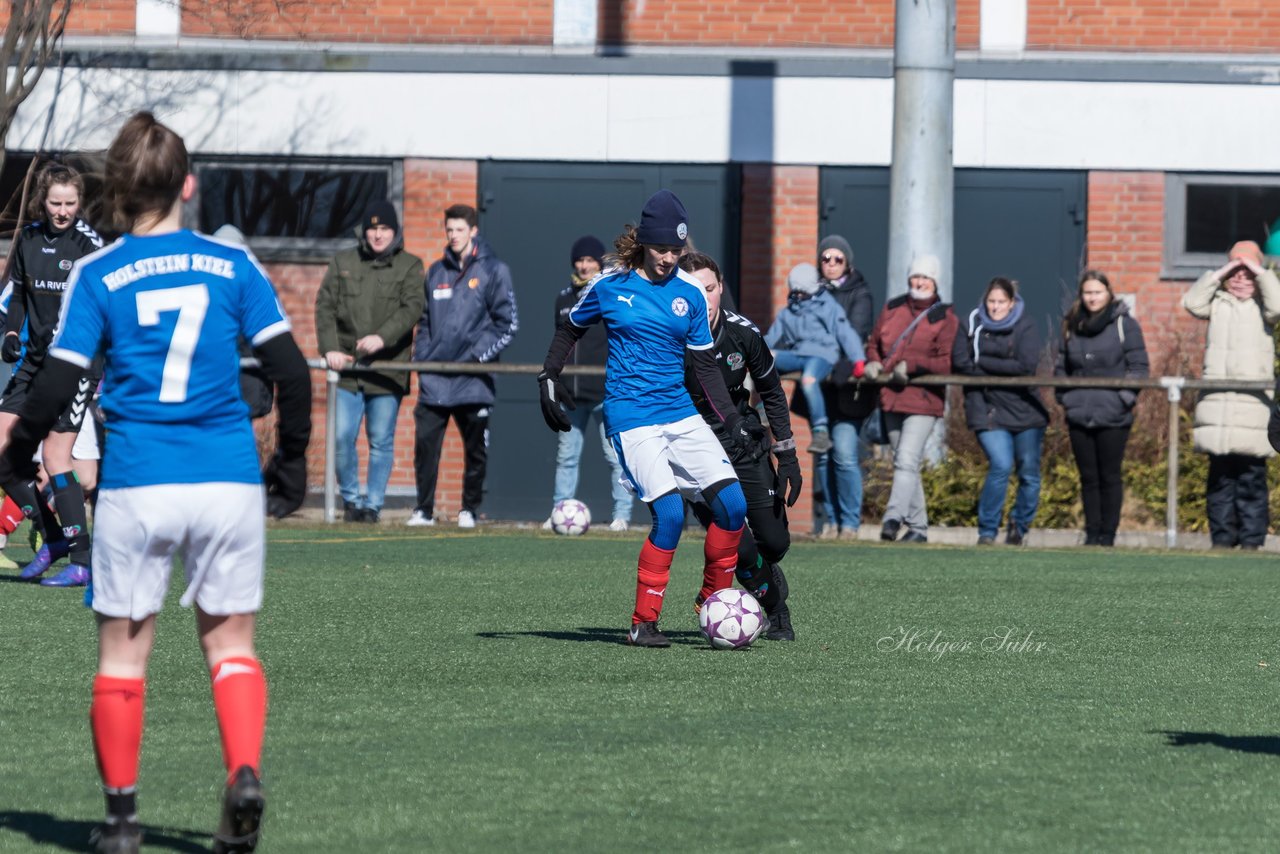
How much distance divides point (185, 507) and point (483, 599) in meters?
6.04

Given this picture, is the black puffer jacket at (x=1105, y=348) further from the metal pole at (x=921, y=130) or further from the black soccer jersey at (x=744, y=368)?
the black soccer jersey at (x=744, y=368)

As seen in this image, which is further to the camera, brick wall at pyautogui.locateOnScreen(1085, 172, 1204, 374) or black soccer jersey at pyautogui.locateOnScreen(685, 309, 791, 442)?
brick wall at pyautogui.locateOnScreen(1085, 172, 1204, 374)

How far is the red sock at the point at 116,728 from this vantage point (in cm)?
495

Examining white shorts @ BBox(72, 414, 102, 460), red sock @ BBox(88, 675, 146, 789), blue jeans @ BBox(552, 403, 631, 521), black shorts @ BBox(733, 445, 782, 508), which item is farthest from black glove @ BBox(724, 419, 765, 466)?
blue jeans @ BBox(552, 403, 631, 521)

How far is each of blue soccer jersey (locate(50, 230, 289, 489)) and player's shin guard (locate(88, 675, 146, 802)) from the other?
469 mm

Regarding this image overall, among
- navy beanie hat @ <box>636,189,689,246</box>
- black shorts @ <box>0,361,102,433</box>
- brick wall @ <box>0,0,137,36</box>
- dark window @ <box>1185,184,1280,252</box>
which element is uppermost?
brick wall @ <box>0,0,137,36</box>

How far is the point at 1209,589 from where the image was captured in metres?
12.0

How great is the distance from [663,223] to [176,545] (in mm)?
4044

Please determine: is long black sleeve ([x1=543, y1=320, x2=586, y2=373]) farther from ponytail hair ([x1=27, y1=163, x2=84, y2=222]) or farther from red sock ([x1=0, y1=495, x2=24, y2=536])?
red sock ([x1=0, y1=495, x2=24, y2=536])

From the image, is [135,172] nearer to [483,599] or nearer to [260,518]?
[260,518]

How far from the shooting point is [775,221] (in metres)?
19.1

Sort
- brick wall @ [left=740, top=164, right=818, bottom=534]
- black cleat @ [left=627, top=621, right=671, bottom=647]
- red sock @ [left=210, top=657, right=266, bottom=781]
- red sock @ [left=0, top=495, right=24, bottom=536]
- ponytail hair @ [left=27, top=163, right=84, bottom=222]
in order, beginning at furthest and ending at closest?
brick wall @ [left=740, top=164, right=818, bottom=534], red sock @ [left=0, top=495, right=24, bottom=536], ponytail hair @ [left=27, top=163, right=84, bottom=222], black cleat @ [left=627, top=621, right=671, bottom=647], red sock @ [left=210, top=657, right=266, bottom=781]

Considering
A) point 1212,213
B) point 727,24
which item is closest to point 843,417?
point 727,24

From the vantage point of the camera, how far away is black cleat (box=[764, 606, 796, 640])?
30.9 feet
